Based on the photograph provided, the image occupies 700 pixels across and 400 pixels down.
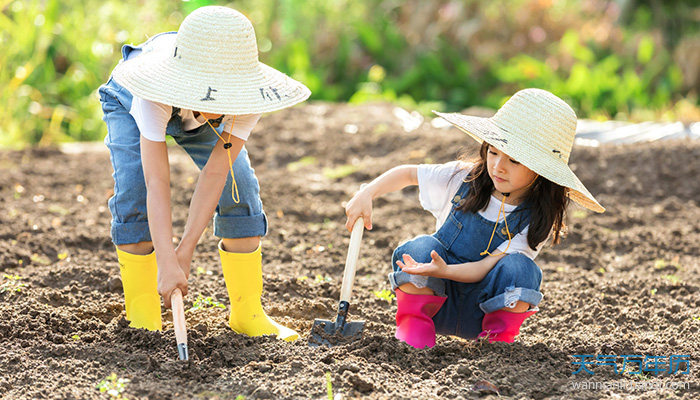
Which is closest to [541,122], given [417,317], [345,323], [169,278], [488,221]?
[488,221]

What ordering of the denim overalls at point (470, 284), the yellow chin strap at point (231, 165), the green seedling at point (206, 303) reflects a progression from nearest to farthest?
1. the yellow chin strap at point (231, 165)
2. the denim overalls at point (470, 284)
3. the green seedling at point (206, 303)

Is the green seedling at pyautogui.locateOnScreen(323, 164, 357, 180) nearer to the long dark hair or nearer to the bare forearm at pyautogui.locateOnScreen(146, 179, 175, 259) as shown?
the long dark hair

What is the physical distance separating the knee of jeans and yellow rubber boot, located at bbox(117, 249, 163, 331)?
1.23 m

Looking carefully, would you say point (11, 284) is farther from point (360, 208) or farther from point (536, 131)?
point (536, 131)

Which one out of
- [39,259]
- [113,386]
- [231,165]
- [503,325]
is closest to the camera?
[113,386]

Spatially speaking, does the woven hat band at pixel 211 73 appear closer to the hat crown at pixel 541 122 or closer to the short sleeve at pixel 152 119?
the short sleeve at pixel 152 119

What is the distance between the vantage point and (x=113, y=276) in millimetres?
3289

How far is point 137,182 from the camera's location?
269 cm

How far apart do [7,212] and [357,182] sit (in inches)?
84.4

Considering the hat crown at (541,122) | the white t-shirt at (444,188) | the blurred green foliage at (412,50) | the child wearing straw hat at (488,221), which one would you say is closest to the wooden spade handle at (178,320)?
the child wearing straw hat at (488,221)

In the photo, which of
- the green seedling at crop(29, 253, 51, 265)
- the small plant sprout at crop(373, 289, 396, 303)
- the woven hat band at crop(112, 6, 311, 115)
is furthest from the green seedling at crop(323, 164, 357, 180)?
the woven hat band at crop(112, 6, 311, 115)

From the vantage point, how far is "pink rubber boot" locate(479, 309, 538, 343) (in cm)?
270

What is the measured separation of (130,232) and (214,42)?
30.6 inches

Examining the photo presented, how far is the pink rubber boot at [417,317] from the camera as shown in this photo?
2.74 m
